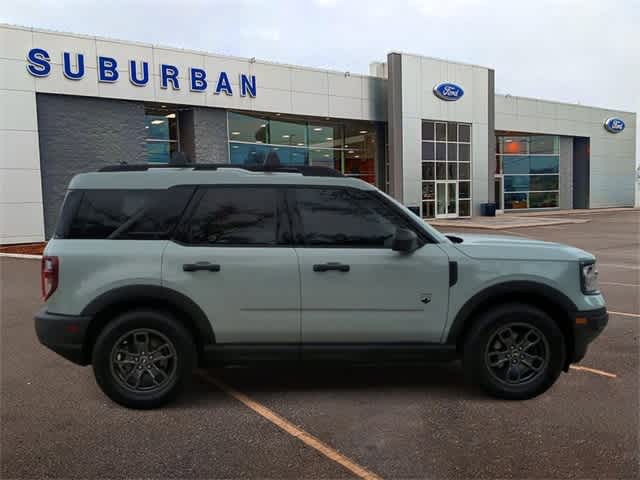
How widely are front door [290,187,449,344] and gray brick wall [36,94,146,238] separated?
1893 centimetres

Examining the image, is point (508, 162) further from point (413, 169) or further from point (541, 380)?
point (541, 380)

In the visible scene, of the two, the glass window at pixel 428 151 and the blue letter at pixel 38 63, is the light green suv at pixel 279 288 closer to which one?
the blue letter at pixel 38 63

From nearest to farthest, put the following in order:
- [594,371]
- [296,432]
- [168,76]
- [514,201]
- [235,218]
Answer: [296,432], [235,218], [594,371], [168,76], [514,201]

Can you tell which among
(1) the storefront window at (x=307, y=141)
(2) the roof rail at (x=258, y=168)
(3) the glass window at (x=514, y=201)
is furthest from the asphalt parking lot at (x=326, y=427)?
(3) the glass window at (x=514, y=201)

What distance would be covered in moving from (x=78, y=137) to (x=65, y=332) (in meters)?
18.9

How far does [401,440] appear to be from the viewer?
3.44m

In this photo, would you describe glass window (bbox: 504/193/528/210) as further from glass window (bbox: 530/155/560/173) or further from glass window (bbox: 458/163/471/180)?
glass window (bbox: 458/163/471/180)

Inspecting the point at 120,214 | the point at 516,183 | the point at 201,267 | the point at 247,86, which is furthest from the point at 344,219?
the point at 516,183

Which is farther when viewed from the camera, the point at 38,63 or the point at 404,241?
the point at 38,63

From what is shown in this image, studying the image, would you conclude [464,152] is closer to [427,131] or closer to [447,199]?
[447,199]

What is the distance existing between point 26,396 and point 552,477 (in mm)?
4164

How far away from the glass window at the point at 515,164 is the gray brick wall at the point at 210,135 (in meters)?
24.7

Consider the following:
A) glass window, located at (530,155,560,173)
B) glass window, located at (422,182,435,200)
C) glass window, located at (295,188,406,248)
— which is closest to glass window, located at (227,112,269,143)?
glass window, located at (422,182,435,200)

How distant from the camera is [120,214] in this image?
13.3 ft
